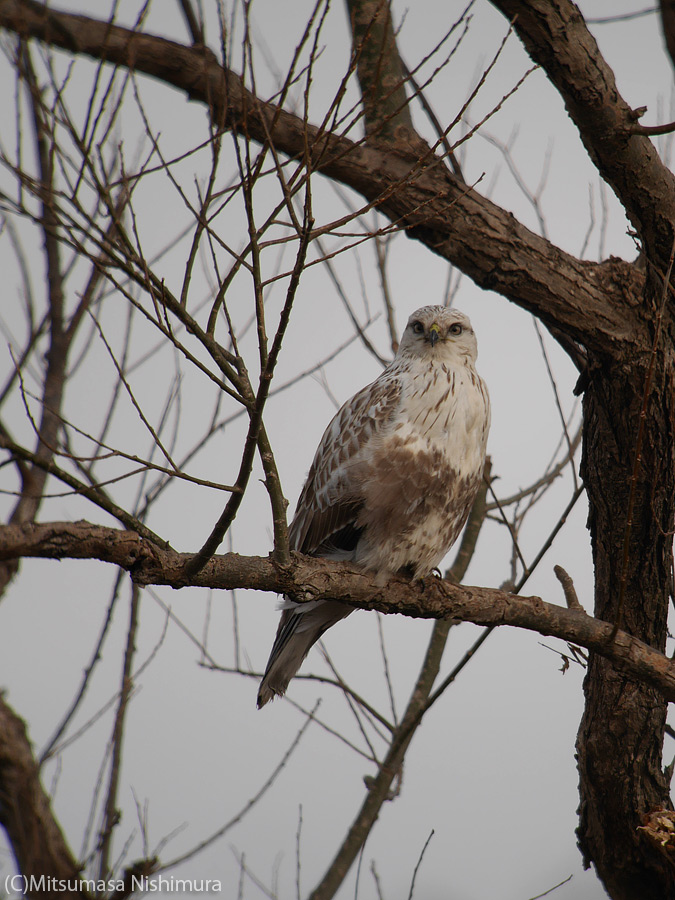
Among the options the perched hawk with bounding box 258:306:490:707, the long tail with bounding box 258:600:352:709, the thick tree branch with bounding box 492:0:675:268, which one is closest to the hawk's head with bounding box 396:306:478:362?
the perched hawk with bounding box 258:306:490:707

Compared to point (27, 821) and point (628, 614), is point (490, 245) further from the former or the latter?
point (27, 821)

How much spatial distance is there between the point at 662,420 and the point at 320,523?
149 cm

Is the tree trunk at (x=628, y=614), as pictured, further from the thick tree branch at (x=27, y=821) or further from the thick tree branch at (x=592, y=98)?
the thick tree branch at (x=27, y=821)

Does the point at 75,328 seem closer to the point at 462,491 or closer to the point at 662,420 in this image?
the point at 462,491

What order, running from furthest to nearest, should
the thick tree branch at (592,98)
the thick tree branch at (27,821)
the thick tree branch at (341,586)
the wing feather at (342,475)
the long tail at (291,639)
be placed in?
the long tail at (291,639), the wing feather at (342,475), the thick tree branch at (592,98), the thick tree branch at (341,586), the thick tree branch at (27,821)

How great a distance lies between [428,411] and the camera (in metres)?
3.34

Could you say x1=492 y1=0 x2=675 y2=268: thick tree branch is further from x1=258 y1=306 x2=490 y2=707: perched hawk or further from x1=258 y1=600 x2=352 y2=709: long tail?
x1=258 y1=600 x2=352 y2=709: long tail

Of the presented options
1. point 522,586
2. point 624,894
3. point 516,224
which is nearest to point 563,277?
point 516,224

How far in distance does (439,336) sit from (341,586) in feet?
4.61

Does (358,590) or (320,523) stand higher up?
(320,523)

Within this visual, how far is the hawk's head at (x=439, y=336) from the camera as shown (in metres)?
3.72

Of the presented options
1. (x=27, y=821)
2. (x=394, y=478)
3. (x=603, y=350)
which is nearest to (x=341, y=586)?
(x=394, y=478)

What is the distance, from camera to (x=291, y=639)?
3.68 m

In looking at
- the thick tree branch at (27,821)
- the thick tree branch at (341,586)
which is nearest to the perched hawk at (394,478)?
the thick tree branch at (341,586)
